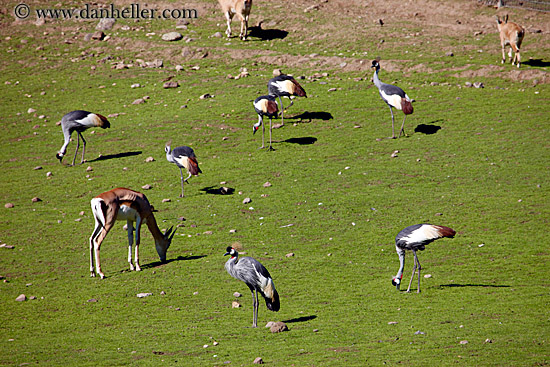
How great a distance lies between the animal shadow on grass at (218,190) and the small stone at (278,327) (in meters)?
8.02

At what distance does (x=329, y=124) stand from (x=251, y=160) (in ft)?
13.0

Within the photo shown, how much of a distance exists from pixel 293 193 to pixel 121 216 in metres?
5.72

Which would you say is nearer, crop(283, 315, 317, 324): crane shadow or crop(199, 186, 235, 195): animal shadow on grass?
crop(283, 315, 317, 324): crane shadow

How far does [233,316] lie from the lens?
11195 millimetres

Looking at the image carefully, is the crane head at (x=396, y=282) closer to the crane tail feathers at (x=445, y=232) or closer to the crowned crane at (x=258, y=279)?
the crane tail feathers at (x=445, y=232)

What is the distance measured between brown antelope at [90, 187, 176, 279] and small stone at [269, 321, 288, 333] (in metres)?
4.15

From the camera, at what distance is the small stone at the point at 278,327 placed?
1022 cm

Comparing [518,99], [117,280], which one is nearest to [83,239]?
[117,280]

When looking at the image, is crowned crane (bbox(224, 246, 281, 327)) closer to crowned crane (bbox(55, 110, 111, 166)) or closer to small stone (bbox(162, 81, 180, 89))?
crowned crane (bbox(55, 110, 111, 166))

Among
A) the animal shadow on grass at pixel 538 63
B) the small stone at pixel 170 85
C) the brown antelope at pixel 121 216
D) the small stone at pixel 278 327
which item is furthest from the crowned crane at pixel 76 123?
the animal shadow on grass at pixel 538 63

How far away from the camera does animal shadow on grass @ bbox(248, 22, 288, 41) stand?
31886mm

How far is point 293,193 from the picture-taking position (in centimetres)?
1766

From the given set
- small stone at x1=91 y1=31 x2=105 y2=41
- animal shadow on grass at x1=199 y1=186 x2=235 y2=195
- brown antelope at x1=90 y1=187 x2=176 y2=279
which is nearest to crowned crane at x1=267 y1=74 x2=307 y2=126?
animal shadow on grass at x1=199 y1=186 x2=235 y2=195

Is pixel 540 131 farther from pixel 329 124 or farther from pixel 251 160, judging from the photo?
pixel 251 160
